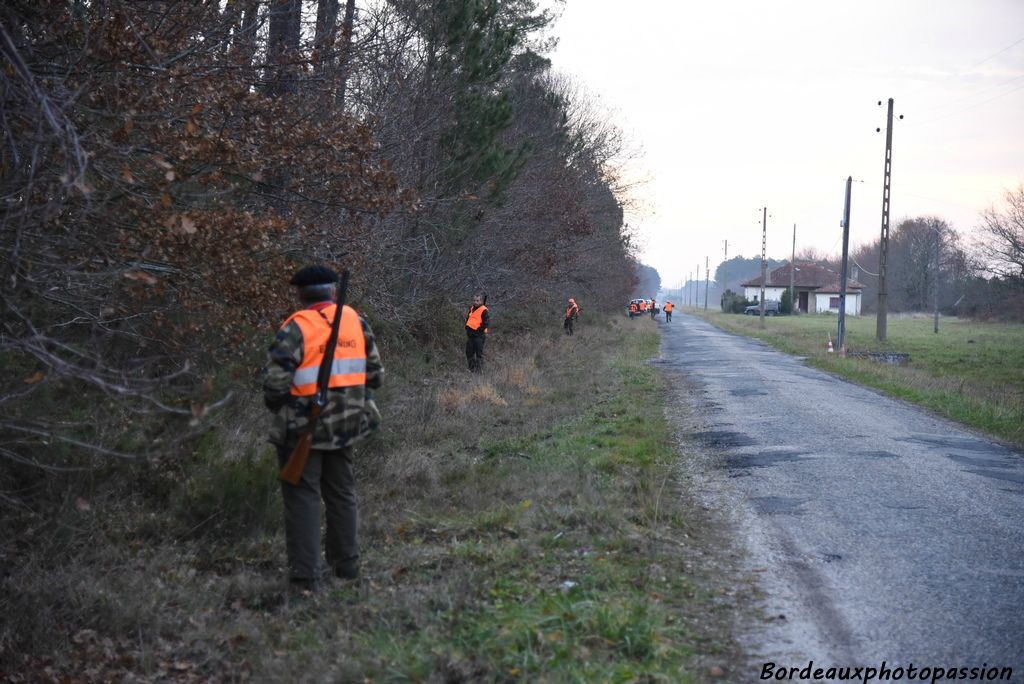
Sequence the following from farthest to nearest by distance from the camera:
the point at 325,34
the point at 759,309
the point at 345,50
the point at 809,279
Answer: the point at 809,279 → the point at 759,309 → the point at 325,34 → the point at 345,50

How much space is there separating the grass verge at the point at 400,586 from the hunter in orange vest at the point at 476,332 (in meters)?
8.85

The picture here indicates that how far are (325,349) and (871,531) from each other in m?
4.25

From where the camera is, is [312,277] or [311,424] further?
[312,277]

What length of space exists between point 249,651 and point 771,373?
18739 mm

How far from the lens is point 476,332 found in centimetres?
1862

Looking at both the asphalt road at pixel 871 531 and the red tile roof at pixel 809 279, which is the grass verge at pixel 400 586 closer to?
the asphalt road at pixel 871 531

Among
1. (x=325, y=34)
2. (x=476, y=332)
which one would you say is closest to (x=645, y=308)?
(x=476, y=332)

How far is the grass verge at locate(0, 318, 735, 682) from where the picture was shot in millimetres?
4852

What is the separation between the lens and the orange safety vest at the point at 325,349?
5.76m

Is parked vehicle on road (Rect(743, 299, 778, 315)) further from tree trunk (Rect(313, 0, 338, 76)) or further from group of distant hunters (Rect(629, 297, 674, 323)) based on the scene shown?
tree trunk (Rect(313, 0, 338, 76))

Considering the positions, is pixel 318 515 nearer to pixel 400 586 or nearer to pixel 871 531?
pixel 400 586

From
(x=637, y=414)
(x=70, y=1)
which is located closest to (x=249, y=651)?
(x=70, y=1)

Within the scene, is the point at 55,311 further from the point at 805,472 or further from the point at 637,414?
the point at 637,414

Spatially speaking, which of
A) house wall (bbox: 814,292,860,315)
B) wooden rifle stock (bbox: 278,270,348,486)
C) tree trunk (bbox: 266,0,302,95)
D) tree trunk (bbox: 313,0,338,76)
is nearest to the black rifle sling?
wooden rifle stock (bbox: 278,270,348,486)
